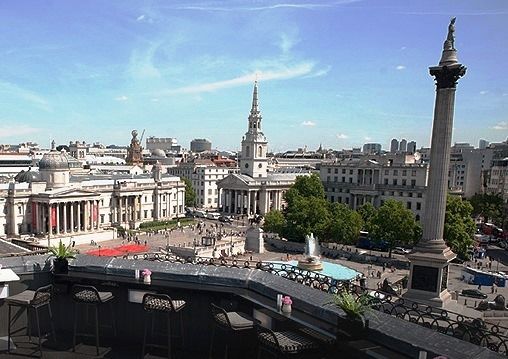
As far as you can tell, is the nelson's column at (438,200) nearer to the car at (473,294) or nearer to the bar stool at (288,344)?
the car at (473,294)

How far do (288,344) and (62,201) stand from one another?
6273cm

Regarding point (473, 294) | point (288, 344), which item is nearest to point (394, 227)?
point (473, 294)

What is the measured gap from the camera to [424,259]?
2400 centimetres

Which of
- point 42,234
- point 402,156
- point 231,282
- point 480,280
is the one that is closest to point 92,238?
point 42,234

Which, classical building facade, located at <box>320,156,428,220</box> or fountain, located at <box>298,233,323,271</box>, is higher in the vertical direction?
classical building facade, located at <box>320,156,428,220</box>

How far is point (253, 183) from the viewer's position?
3718 inches

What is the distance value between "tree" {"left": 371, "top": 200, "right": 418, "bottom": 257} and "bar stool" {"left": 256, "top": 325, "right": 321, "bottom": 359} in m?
46.8

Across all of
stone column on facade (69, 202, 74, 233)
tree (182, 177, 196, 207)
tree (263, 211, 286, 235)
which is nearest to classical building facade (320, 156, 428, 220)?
tree (263, 211, 286, 235)

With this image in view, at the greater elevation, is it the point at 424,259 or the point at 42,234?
the point at 424,259

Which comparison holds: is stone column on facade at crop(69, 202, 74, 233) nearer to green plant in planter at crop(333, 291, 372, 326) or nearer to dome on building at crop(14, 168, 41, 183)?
dome on building at crop(14, 168, 41, 183)

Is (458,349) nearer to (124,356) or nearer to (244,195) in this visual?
(124,356)

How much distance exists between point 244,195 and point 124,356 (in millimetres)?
85697

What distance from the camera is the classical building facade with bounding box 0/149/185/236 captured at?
62.7m

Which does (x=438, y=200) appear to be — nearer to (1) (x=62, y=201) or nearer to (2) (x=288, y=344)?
(2) (x=288, y=344)
